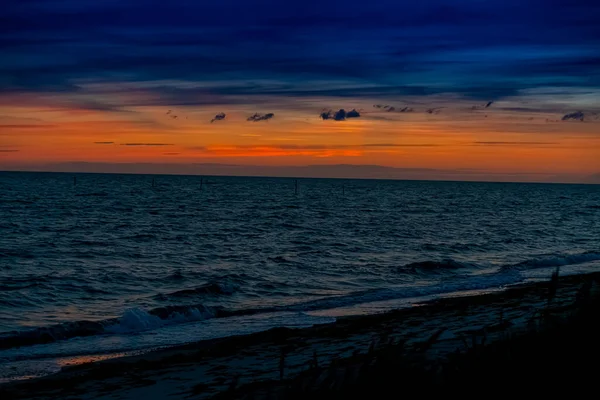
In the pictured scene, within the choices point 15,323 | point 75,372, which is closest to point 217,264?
point 15,323

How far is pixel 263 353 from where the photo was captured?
12.8 meters

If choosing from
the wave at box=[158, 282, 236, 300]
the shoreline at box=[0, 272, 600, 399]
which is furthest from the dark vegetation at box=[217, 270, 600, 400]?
the wave at box=[158, 282, 236, 300]

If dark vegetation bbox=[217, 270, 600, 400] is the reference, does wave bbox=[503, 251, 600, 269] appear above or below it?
below

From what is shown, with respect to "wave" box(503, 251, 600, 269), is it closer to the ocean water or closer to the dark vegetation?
the ocean water

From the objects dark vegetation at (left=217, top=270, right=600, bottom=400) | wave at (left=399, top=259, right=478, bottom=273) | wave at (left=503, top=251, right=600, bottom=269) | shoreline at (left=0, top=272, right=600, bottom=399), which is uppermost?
dark vegetation at (left=217, top=270, right=600, bottom=400)

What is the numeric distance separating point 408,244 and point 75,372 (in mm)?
28068

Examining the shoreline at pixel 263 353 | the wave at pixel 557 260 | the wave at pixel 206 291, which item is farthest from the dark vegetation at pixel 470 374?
the wave at pixel 557 260

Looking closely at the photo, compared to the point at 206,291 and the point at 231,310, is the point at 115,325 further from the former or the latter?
the point at 206,291

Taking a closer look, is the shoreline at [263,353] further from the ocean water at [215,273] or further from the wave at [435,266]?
the wave at [435,266]

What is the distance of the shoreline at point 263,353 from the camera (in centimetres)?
1045

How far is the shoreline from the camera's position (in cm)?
1045

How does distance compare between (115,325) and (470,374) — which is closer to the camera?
(470,374)

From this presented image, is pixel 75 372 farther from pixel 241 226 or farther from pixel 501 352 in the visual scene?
pixel 241 226

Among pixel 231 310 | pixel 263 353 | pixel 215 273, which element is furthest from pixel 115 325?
pixel 215 273
